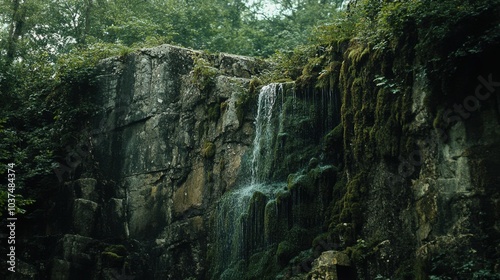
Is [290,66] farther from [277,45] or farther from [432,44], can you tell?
[277,45]

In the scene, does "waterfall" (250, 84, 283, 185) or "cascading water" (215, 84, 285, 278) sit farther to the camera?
"waterfall" (250, 84, 283, 185)

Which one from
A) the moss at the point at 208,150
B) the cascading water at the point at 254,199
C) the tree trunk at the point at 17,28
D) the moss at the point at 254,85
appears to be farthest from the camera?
the tree trunk at the point at 17,28

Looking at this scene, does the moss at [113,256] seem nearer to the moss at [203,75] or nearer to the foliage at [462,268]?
the moss at [203,75]

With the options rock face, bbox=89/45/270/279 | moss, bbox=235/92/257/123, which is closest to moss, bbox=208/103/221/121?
rock face, bbox=89/45/270/279

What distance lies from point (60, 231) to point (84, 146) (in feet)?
10.1

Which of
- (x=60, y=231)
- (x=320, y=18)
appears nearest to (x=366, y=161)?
(x=60, y=231)

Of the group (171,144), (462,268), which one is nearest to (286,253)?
(462,268)

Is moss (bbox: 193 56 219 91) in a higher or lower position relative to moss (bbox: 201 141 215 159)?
higher

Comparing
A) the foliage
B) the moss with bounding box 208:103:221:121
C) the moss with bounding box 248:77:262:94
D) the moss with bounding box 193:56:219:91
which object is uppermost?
the moss with bounding box 193:56:219:91

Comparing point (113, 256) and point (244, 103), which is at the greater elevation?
point (244, 103)

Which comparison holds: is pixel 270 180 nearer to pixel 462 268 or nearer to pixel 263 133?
pixel 263 133

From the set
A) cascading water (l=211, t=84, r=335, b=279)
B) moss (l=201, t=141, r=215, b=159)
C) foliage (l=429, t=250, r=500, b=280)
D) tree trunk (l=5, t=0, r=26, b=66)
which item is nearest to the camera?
foliage (l=429, t=250, r=500, b=280)

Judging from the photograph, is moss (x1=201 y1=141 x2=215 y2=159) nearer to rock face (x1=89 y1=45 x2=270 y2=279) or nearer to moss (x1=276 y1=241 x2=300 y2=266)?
rock face (x1=89 y1=45 x2=270 y2=279)

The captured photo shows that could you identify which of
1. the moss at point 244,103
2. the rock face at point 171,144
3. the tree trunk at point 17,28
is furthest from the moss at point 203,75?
the tree trunk at point 17,28
